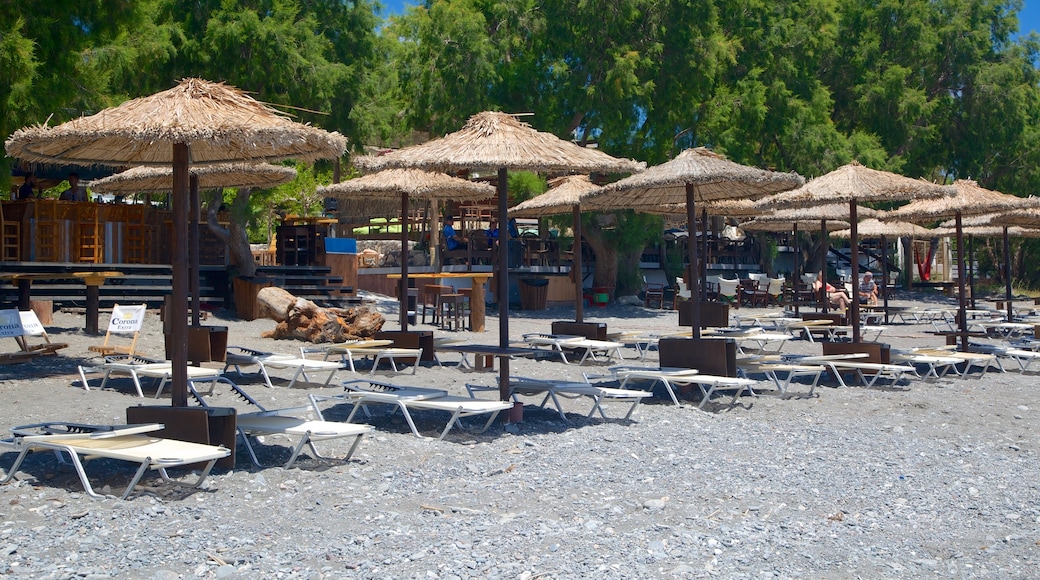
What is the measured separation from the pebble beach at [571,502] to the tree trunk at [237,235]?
8.78m

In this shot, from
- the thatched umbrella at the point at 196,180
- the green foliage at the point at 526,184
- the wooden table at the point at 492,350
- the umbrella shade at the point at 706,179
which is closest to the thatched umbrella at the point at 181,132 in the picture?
the wooden table at the point at 492,350

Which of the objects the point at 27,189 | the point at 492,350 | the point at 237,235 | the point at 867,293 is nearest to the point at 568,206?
the point at 492,350

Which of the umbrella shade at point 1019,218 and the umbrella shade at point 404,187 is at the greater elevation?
the umbrella shade at point 404,187

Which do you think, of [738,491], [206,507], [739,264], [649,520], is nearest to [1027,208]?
[738,491]

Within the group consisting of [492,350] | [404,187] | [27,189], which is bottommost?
[492,350]

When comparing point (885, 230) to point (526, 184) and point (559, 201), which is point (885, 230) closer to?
point (526, 184)

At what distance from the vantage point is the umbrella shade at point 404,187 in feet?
38.7

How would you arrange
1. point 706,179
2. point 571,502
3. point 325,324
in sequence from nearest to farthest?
point 571,502 → point 706,179 → point 325,324

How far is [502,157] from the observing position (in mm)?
7559

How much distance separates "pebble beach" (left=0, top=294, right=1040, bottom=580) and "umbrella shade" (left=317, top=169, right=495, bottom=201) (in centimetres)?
360

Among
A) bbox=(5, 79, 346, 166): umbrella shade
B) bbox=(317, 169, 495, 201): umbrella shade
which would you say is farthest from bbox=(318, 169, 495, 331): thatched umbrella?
bbox=(5, 79, 346, 166): umbrella shade

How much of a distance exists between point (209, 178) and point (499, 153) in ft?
15.9

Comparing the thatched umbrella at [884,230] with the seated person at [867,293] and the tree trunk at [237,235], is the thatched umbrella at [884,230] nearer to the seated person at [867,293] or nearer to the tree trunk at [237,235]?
the seated person at [867,293]

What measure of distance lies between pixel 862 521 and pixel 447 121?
1726 cm
